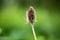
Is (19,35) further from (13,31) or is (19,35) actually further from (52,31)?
(52,31)

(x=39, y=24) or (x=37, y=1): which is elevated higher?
(x=37, y=1)

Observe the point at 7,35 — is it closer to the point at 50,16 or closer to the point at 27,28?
the point at 27,28

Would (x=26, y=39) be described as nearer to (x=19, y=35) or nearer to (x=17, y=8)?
(x=19, y=35)

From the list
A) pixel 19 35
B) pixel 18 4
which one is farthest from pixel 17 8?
pixel 19 35

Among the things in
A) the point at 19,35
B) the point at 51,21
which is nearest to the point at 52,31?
the point at 51,21

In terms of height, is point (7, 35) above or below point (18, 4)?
below
